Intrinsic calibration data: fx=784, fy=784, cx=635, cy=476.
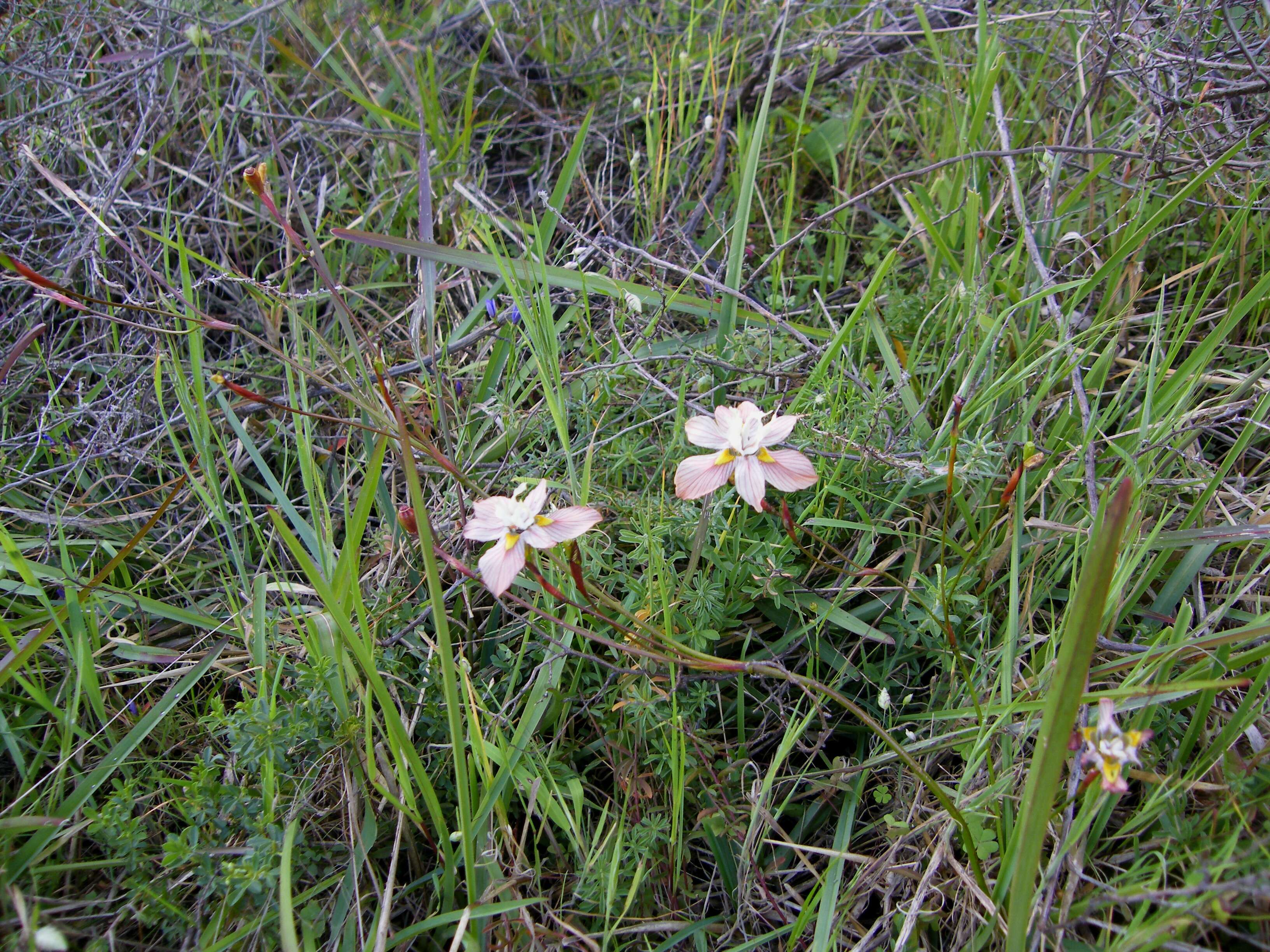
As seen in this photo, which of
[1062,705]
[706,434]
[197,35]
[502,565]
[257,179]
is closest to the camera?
[1062,705]

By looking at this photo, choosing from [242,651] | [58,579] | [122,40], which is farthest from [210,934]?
[122,40]

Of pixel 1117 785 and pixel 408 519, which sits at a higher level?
pixel 408 519

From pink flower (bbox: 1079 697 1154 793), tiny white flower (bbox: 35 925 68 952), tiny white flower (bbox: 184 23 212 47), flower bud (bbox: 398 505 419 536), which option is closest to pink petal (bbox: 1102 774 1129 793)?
pink flower (bbox: 1079 697 1154 793)

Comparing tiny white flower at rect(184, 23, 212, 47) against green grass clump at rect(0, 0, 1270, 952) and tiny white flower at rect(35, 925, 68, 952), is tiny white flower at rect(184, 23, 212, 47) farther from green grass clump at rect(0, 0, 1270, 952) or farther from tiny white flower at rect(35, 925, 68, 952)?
tiny white flower at rect(35, 925, 68, 952)

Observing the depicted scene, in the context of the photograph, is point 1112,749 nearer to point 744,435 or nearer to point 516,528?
point 744,435

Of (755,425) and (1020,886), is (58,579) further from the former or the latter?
(1020,886)

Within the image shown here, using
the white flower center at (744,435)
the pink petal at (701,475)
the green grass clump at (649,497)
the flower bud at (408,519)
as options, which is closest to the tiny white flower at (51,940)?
the green grass clump at (649,497)

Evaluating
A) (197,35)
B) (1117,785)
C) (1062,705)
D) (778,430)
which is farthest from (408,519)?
(197,35)
